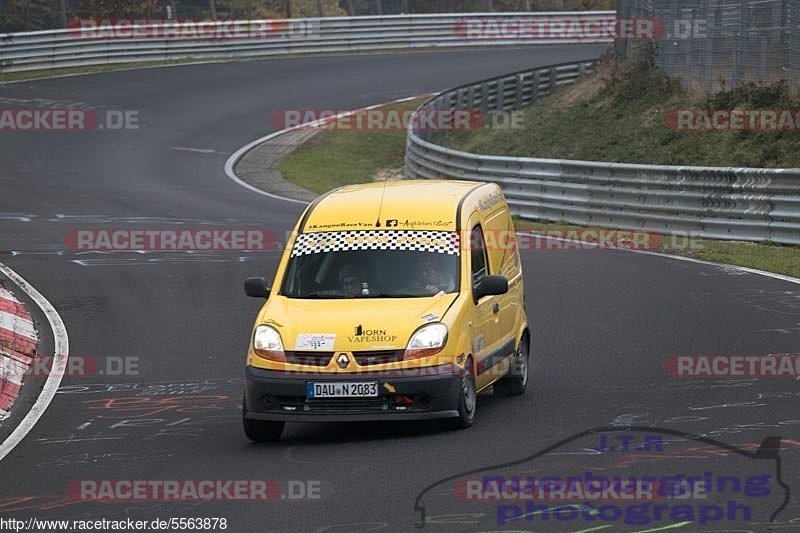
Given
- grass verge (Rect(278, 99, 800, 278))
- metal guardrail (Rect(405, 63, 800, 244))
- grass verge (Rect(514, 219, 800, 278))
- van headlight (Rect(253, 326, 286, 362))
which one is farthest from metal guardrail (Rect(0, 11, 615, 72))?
van headlight (Rect(253, 326, 286, 362))

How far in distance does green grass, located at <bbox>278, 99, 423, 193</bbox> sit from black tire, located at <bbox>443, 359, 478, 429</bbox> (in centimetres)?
2060

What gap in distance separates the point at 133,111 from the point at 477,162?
1509 centimetres

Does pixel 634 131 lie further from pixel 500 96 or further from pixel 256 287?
pixel 256 287

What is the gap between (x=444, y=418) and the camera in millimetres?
10086

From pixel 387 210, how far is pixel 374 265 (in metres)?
0.59

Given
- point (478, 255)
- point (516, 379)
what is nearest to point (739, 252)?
point (516, 379)

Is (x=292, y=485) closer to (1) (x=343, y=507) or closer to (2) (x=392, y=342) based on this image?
(1) (x=343, y=507)

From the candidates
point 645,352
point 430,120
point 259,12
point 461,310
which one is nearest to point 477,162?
point 430,120

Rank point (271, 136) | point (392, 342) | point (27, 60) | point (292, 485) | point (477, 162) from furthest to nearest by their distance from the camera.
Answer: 1. point (27, 60)
2. point (271, 136)
3. point (477, 162)
4. point (392, 342)
5. point (292, 485)

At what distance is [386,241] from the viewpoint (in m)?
11.0

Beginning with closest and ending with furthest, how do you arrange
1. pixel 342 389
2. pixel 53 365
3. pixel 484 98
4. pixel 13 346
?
pixel 342 389
pixel 53 365
pixel 13 346
pixel 484 98

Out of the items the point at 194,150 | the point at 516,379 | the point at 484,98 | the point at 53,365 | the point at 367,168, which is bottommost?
the point at 367,168

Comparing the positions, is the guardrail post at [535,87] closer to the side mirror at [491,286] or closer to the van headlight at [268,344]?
the side mirror at [491,286]

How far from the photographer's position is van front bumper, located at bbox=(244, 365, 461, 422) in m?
9.82
